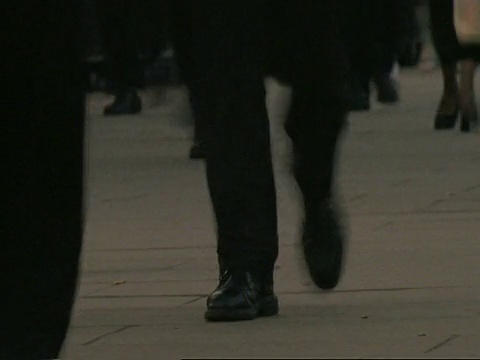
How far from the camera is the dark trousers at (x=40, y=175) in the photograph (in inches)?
135

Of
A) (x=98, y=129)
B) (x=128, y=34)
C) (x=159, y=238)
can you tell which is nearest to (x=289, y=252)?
(x=159, y=238)

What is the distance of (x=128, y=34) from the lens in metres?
3.80

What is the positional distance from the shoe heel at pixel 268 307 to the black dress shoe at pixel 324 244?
203mm

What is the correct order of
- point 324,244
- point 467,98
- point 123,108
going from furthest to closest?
point 123,108 → point 467,98 → point 324,244

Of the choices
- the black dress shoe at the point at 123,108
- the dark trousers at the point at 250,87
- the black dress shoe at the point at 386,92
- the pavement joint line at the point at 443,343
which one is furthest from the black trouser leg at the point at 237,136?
the black dress shoe at the point at 386,92

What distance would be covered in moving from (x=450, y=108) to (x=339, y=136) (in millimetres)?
7128

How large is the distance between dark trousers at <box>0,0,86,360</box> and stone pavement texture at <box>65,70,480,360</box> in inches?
22.9

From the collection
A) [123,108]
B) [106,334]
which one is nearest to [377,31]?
[106,334]

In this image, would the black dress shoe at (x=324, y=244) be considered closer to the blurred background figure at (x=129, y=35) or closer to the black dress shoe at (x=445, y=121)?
the blurred background figure at (x=129, y=35)

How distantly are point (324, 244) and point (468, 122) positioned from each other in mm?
6969

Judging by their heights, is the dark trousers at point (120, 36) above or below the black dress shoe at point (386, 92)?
above

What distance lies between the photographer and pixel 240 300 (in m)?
4.92

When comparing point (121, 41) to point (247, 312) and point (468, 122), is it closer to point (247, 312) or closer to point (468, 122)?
point (247, 312)

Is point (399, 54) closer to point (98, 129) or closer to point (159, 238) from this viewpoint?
point (159, 238)
